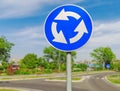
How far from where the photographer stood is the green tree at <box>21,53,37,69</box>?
103906mm

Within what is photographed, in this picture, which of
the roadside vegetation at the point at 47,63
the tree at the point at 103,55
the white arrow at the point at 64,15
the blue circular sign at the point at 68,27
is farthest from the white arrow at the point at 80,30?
the tree at the point at 103,55

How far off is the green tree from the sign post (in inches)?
3805

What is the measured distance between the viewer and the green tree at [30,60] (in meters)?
104

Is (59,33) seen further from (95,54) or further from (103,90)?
(95,54)

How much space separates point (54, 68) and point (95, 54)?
3648 centimetres

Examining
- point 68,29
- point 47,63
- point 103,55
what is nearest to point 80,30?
point 68,29

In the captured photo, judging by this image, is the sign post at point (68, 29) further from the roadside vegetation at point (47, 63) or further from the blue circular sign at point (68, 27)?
the roadside vegetation at point (47, 63)

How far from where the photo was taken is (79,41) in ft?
15.5

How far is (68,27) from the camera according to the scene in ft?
15.7

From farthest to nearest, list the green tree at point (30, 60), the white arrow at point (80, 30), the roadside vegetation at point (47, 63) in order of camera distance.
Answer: the green tree at point (30, 60)
the roadside vegetation at point (47, 63)
the white arrow at point (80, 30)

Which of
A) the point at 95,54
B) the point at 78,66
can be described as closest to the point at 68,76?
the point at 78,66

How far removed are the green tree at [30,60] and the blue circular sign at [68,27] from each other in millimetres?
96641

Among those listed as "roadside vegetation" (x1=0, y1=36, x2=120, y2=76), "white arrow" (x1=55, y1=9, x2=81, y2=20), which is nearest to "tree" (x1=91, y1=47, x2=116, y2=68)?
"roadside vegetation" (x1=0, y1=36, x2=120, y2=76)

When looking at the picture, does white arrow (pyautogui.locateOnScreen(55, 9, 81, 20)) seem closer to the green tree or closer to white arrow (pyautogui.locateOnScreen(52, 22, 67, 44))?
white arrow (pyautogui.locateOnScreen(52, 22, 67, 44))
